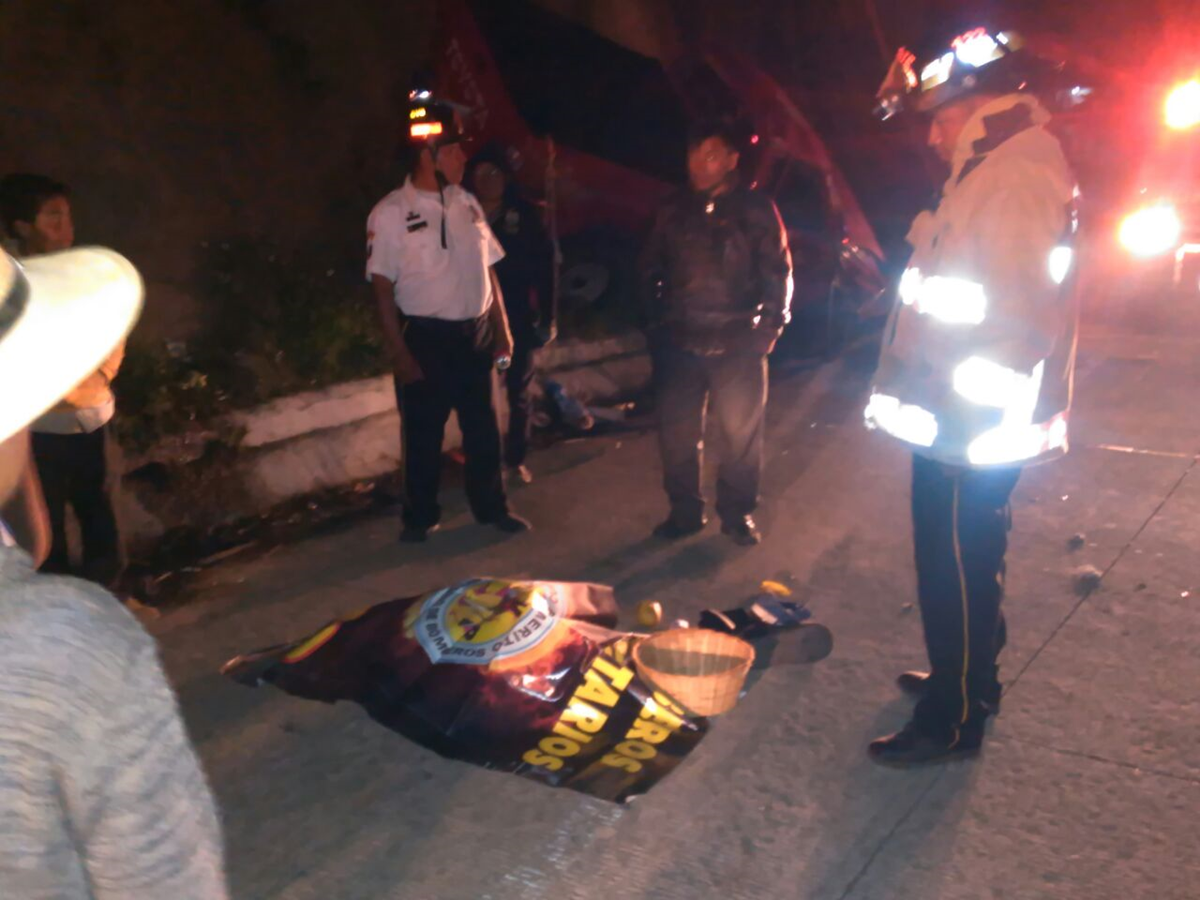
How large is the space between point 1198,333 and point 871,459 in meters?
4.02

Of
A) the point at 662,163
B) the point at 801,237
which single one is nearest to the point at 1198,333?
the point at 801,237

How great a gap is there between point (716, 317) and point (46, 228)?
270 centimetres

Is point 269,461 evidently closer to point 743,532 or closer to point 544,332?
point 544,332

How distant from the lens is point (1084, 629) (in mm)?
3732

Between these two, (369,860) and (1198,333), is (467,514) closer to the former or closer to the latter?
(369,860)

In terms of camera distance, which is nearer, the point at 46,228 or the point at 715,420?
the point at 46,228

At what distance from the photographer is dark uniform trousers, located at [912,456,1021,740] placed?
281 centimetres

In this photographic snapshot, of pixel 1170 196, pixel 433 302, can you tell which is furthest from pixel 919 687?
pixel 1170 196

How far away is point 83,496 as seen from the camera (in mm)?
3818

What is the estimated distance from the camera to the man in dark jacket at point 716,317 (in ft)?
14.7

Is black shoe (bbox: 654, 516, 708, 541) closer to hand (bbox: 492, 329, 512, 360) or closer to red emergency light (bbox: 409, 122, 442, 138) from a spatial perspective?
hand (bbox: 492, 329, 512, 360)

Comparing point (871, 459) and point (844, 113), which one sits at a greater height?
point (844, 113)

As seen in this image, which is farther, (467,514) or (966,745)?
(467,514)

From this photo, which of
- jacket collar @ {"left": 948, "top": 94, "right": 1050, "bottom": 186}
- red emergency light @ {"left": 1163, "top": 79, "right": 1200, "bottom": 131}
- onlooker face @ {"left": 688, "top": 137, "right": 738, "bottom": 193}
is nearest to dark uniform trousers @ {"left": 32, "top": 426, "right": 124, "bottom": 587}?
onlooker face @ {"left": 688, "top": 137, "right": 738, "bottom": 193}
